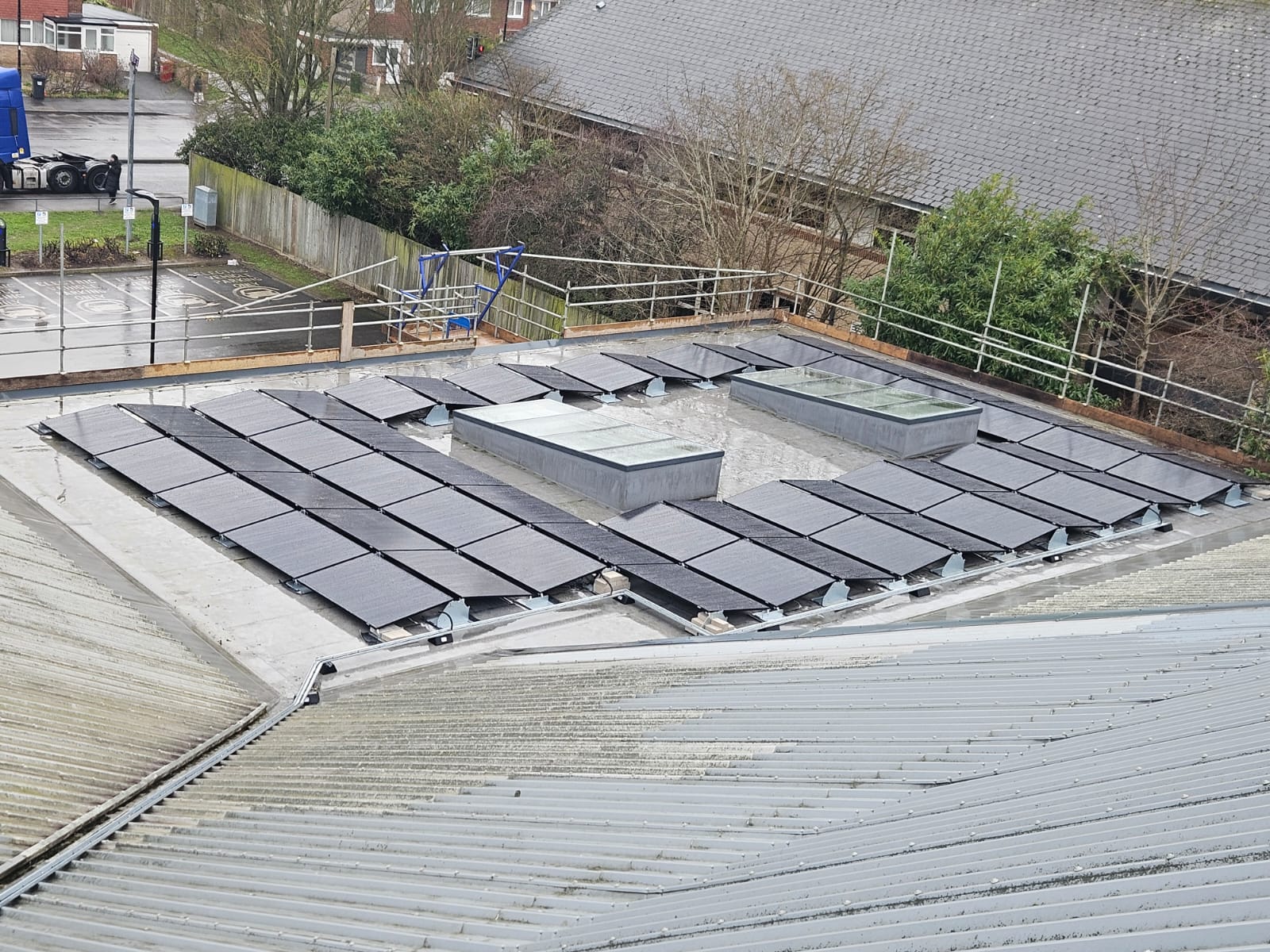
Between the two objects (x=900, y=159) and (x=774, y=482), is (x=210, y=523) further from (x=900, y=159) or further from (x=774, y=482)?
(x=900, y=159)

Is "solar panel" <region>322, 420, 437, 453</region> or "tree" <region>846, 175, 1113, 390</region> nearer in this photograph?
"solar panel" <region>322, 420, 437, 453</region>

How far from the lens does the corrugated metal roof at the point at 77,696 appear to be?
9.86m

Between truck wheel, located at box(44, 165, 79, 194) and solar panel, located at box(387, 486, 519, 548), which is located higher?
solar panel, located at box(387, 486, 519, 548)

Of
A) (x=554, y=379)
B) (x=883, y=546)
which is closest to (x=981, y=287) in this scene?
(x=554, y=379)

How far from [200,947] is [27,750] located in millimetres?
3329

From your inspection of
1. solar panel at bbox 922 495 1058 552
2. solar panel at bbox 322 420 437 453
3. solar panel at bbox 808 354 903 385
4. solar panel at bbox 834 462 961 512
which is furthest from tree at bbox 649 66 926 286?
solar panel at bbox 322 420 437 453

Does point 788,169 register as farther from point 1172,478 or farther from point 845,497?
point 845,497

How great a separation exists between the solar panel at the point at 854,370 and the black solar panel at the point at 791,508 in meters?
6.60

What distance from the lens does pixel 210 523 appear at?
16453 mm

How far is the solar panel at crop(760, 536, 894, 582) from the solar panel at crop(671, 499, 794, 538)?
22 cm

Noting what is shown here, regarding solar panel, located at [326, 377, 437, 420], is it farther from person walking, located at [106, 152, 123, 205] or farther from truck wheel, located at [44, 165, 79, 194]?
truck wheel, located at [44, 165, 79, 194]

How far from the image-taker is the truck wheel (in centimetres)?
4831

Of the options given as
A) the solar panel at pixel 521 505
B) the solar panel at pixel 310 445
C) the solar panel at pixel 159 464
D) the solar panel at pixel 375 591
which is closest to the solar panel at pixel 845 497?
the solar panel at pixel 521 505

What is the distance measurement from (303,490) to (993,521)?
9209 millimetres
